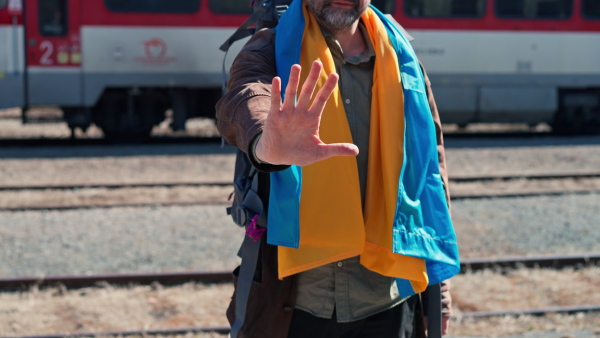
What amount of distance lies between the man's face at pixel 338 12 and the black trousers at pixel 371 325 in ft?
2.89

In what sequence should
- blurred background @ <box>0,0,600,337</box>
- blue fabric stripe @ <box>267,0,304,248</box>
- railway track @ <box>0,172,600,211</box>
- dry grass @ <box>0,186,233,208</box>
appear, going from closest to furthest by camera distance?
blue fabric stripe @ <box>267,0,304,248</box> → blurred background @ <box>0,0,600,337</box> → railway track @ <box>0,172,600,211</box> → dry grass @ <box>0,186,233,208</box>

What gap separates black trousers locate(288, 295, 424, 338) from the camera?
91.2 inches

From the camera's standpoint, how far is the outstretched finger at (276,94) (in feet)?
5.75

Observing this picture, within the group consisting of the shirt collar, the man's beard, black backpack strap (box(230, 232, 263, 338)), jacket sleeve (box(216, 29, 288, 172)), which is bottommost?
black backpack strap (box(230, 232, 263, 338))

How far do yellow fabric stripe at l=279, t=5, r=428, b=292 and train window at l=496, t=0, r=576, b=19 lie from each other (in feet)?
38.4

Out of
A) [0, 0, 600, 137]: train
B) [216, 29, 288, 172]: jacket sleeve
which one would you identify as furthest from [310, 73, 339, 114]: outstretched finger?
[0, 0, 600, 137]: train

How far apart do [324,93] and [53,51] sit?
1105 cm

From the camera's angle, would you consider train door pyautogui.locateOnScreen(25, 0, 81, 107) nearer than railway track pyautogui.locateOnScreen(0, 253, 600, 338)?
No

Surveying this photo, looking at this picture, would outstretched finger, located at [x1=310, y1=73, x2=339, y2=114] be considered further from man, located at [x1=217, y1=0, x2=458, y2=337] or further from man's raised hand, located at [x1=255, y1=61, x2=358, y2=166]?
man, located at [x1=217, y1=0, x2=458, y2=337]

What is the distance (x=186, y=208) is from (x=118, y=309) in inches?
113

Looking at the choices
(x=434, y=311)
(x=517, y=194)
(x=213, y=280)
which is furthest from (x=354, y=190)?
(x=517, y=194)

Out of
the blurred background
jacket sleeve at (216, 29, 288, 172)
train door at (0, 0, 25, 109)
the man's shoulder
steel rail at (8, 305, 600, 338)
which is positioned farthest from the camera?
train door at (0, 0, 25, 109)

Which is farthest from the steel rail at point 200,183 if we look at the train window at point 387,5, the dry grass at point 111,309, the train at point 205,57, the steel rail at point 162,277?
the train window at point 387,5

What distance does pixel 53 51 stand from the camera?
1196cm
